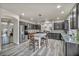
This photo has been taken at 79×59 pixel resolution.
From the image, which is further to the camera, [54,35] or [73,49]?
[54,35]

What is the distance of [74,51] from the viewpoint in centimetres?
292

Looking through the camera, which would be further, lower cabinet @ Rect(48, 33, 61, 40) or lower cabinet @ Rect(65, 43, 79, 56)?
lower cabinet @ Rect(48, 33, 61, 40)

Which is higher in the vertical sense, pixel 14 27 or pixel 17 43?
pixel 14 27

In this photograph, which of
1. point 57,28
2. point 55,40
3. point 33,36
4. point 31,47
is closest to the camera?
point 57,28

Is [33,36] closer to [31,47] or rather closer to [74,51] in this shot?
[31,47]

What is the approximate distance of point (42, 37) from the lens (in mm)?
6453

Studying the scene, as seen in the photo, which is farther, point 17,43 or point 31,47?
point 17,43

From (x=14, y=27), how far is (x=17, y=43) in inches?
41.2

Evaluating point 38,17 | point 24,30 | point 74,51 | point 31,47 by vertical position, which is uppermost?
point 38,17

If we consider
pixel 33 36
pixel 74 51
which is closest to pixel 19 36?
pixel 33 36

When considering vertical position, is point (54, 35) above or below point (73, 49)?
above

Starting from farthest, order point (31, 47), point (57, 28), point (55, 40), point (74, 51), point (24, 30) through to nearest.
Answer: point (24, 30) < point (55, 40) < point (31, 47) < point (57, 28) < point (74, 51)

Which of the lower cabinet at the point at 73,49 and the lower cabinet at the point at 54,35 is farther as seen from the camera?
the lower cabinet at the point at 54,35

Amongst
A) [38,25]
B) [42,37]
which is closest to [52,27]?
[38,25]
